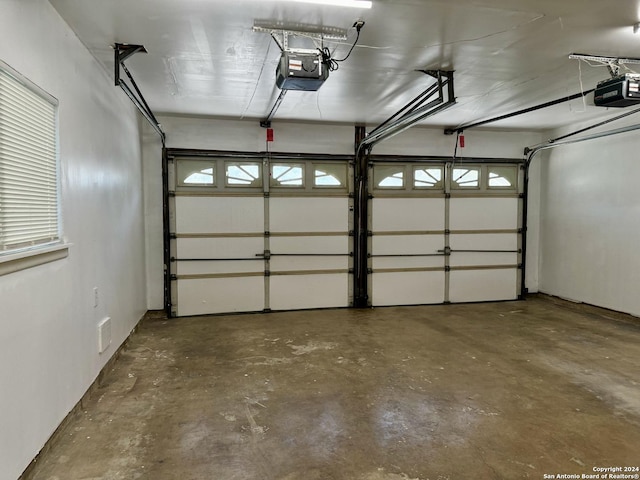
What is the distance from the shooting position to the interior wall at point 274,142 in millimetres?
5355

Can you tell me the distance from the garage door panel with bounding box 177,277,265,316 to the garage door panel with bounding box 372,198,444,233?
1990mm

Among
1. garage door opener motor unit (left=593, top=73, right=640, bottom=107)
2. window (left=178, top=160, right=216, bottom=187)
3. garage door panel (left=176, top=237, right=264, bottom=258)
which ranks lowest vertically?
garage door panel (left=176, top=237, right=264, bottom=258)

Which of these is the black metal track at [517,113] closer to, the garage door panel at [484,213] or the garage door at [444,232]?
the garage door at [444,232]

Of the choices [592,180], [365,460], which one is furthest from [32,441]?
[592,180]

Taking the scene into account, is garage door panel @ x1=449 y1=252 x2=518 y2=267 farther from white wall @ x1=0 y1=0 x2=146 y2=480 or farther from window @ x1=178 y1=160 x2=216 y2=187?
white wall @ x1=0 y1=0 x2=146 y2=480

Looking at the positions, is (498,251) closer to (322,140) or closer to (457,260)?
(457,260)

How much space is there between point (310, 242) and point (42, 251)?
3.91 meters

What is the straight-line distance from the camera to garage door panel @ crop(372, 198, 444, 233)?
19.5 feet

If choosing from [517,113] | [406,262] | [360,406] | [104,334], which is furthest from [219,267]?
[517,113]

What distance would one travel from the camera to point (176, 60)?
3.33 meters

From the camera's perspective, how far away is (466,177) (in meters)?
6.18

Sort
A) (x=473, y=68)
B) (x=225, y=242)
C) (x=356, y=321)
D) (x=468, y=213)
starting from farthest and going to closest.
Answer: (x=468, y=213)
(x=225, y=242)
(x=356, y=321)
(x=473, y=68)

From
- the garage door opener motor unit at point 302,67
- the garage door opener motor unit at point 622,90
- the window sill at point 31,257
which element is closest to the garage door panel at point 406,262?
the garage door opener motor unit at point 622,90

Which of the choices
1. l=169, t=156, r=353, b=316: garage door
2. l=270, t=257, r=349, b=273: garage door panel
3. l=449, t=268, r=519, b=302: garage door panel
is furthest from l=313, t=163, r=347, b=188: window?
l=449, t=268, r=519, b=302: garage door panel
